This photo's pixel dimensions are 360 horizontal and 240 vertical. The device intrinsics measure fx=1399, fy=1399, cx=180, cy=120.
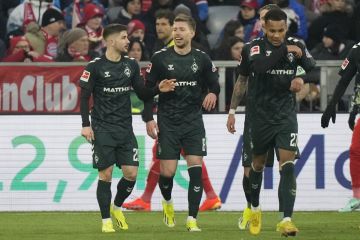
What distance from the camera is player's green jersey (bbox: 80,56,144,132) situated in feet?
53.1

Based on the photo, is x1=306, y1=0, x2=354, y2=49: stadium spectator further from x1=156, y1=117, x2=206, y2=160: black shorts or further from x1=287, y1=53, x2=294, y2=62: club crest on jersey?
x1=287, y1=53, x2=294, y2=62: club crest on jersey

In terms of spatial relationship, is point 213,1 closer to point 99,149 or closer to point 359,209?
point 359,209

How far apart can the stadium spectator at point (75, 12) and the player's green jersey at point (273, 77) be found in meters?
8.23

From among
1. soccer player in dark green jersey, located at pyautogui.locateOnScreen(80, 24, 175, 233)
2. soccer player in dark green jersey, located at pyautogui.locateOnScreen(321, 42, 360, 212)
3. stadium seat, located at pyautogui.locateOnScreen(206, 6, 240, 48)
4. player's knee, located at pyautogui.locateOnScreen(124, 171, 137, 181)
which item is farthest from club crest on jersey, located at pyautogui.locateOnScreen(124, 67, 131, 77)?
stadium seat, located at pyautogui.locateOnScreen(206, 6, 240, 48)

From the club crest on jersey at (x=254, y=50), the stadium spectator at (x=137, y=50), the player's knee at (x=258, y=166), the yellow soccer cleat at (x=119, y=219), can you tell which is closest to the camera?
the club crest on jersey at (x=254, y=50)

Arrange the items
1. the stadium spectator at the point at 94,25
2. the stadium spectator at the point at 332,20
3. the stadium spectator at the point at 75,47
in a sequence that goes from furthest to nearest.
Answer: the stadium spectator at the point at 332,20 < the stadium spectator at the point at 94,25 < the stadium spectator at the point at 75,47

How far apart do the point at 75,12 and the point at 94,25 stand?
0.91m

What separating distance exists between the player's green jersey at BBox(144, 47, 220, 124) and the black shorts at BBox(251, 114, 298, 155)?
3.37 feet

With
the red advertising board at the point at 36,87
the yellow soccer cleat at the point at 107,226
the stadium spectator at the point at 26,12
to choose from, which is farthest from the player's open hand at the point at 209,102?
the stadium spectator at the point at 26,12

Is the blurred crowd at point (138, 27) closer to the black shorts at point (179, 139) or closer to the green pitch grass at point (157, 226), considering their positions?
the green pitch grass at point (157, 226)

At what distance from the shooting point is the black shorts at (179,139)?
16297 millimetres

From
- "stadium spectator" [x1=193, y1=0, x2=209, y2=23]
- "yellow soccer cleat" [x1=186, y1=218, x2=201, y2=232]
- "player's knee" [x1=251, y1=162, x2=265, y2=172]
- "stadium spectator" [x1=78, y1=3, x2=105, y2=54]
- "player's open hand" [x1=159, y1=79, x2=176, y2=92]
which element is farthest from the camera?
"stadium spectator" [x1=193, y1=0, x2=209, y2=23]

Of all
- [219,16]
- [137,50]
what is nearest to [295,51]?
[137,50]

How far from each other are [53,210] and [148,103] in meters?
4.18
